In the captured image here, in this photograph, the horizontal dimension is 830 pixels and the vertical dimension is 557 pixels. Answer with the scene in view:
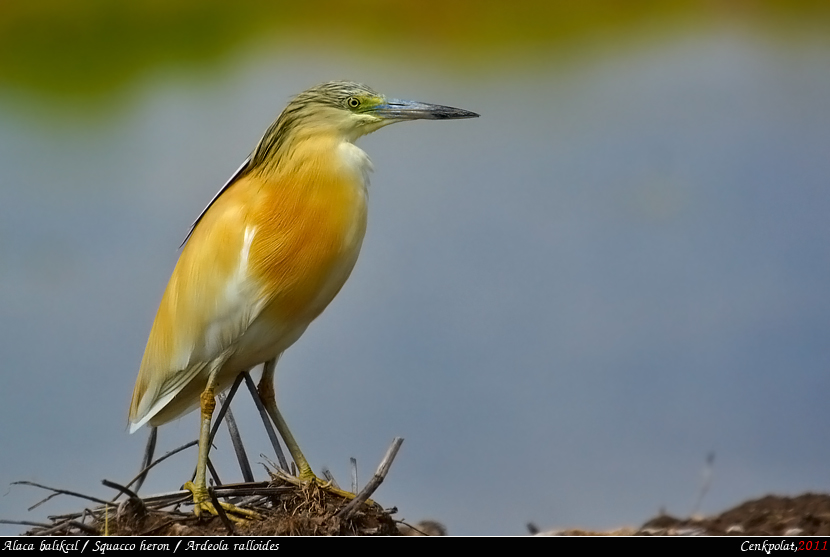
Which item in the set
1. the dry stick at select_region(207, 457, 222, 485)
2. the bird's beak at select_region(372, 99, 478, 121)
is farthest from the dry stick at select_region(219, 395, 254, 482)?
the bird's beak at select_region(372, 99, 478, 121)

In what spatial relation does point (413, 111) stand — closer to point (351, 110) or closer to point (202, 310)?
point (351, 110)

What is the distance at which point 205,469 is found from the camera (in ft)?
4.78

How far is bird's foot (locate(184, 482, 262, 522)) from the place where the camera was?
1441 mm

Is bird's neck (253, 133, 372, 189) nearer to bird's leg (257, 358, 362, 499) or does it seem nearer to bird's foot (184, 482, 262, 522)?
bird's leg (257, 358, 362, 499)

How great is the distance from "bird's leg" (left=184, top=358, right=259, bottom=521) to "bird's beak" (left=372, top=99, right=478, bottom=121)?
544mm

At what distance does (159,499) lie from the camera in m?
1.51

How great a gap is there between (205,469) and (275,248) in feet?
1.37

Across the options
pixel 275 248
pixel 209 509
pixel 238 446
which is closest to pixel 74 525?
pixel 209 509

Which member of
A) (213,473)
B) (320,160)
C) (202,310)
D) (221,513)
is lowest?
(221,513)

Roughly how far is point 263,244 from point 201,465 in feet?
1.35
